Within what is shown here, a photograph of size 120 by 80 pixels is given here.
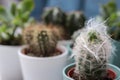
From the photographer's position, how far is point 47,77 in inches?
24.2

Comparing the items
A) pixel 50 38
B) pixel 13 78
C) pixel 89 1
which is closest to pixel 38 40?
pixel 50 38

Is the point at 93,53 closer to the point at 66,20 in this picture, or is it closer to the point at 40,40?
the point at 40,40

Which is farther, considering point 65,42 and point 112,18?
point 65,42

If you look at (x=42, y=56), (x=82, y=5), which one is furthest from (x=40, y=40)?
(x=82, y=5)

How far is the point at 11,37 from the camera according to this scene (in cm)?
72

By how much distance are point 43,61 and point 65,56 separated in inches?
2.4

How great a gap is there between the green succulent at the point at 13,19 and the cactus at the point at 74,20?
12 cm

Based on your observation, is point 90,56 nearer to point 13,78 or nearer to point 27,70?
point 27,70

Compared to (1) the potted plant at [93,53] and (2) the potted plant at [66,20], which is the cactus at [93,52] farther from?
(2) the potted plant at [66,20]

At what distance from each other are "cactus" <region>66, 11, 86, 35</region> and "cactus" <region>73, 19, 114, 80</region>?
0.28m

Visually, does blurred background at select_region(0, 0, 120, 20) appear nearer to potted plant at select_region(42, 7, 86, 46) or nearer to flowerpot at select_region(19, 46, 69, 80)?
potted plant at select_region(42, 7, 86, 46)

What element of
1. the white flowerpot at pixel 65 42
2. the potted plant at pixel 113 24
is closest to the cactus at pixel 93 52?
the potted plant at pixel 113 24

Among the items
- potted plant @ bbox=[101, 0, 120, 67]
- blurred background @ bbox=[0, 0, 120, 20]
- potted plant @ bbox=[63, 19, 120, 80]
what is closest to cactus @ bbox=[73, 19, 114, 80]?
potted plant @ bbox=[63, 19, 120, 80]

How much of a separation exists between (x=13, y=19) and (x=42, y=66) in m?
0.18
